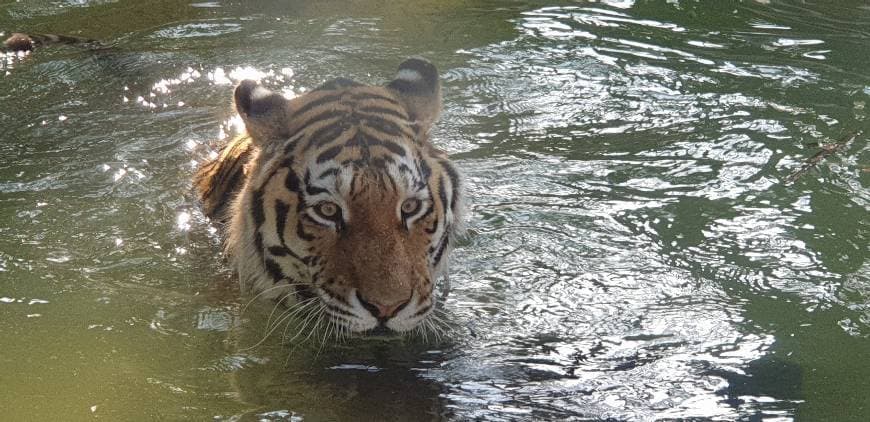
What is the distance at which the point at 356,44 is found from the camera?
7.61 m

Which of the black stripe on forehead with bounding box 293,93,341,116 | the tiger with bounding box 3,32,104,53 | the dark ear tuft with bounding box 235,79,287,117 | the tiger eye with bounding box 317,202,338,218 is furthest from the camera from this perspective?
the tiger with bounding box 3,32,104,53

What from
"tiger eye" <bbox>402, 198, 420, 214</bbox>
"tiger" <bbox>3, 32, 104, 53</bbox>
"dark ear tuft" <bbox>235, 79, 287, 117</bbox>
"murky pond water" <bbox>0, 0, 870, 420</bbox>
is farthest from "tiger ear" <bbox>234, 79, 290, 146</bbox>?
"tiger" <bbox>3, 32, 104, 53</bbox>

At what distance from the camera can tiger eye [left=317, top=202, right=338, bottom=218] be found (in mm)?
3512

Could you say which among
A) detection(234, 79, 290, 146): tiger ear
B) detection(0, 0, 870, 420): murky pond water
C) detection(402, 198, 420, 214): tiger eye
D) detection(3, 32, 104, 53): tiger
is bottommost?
detection(0, 0, 870, 420): murky pond water

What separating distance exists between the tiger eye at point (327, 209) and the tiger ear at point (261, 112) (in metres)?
0.45

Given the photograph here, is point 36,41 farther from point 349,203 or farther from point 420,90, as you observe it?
point 349,203

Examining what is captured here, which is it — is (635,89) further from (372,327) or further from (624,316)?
(372,327)

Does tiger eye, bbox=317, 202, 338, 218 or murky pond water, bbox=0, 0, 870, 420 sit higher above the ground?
tiger eye, bbox=317, 202, 338, 218

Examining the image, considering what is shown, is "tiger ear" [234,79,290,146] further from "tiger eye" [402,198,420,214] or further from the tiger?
the tiger

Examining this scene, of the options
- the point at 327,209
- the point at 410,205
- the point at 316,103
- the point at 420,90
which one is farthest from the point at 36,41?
the point at 410,205

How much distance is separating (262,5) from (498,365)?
5.52m

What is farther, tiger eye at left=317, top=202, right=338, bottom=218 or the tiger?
the tiger

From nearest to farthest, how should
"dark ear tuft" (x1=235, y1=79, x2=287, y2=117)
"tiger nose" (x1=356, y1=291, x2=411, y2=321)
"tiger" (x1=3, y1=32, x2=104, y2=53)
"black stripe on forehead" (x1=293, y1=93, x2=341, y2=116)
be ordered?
"tiger nose" (x1=356, y1=291, x2=411, y2=321) → "dark ear tuft" (x1=235, y1=79, x2=287, y2=117) → "black stripe on forehead" (x1=293, y1=93, x2=341, y2=116) → "tiger" (x1=3, y1=32, x2=104, y2=53)

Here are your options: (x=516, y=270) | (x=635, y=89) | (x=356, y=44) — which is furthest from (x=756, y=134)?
(x=356, y=44)
